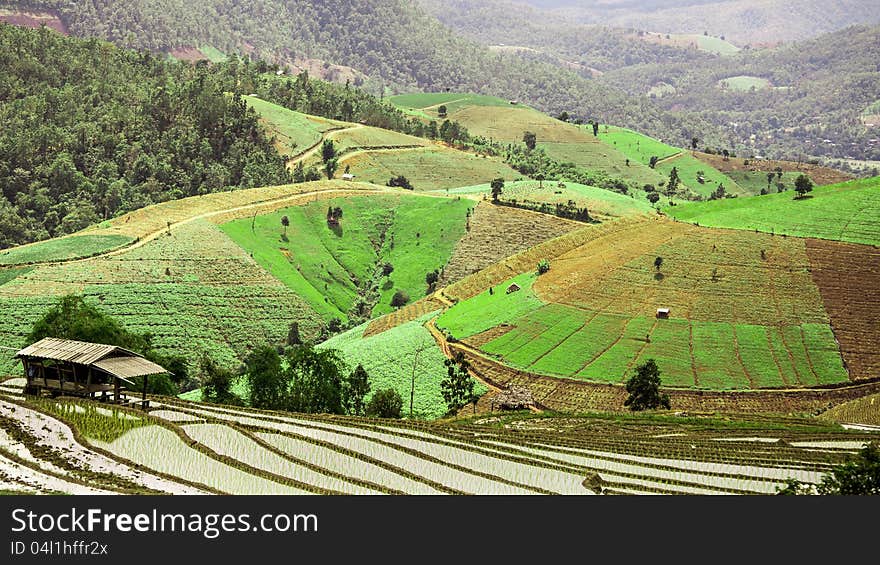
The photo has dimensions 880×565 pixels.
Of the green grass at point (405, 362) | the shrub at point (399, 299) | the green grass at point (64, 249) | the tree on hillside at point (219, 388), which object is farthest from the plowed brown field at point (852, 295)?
the green grass at point (64, 249)

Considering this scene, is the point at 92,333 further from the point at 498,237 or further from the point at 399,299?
the point at 498,237

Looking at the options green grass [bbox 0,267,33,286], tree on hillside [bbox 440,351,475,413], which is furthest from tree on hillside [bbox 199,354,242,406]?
green grass [bbox 0,267,33,286]

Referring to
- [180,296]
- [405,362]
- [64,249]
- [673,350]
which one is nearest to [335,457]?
[405,362]

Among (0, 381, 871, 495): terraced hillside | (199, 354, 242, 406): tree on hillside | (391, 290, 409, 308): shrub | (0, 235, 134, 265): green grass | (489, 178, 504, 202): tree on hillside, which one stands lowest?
(199, 354, 242, 406): tree on hillside

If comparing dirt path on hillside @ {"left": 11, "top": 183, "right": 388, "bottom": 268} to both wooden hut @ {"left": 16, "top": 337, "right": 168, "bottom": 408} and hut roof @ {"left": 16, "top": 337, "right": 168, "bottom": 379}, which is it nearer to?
wooden hut @ {"left": 16, "top": 337, "right": 168, "bottom": 408}

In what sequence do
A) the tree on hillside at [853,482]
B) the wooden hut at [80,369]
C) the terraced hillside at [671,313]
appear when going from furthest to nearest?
the terraced hillside at [671,313]
the wooden hut at [80,369]
the tree on hillside at [853,482]

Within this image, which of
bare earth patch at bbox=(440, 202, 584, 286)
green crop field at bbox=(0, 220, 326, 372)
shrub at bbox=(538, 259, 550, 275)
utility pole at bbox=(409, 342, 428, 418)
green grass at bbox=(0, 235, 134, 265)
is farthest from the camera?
bare earth patch at bbox=(440, 202, 584, 286)

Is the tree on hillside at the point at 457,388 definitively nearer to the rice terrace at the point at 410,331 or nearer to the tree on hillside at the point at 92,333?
the rice terrace at the point at 410,331
